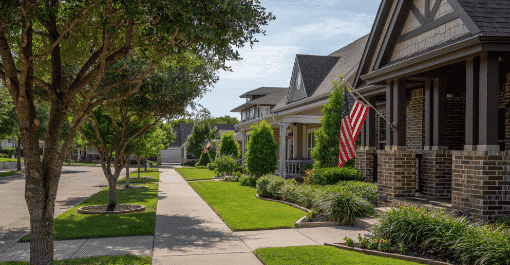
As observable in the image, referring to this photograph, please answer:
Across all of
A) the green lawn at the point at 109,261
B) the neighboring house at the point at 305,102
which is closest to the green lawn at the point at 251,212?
the green lawn at the point at 109,261

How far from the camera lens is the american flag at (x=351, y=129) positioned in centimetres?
1099

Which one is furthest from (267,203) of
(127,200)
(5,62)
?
(5,62)

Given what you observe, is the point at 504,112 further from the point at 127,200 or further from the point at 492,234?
the point at 127,200

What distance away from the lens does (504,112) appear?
32.5 ft

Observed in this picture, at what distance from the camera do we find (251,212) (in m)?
12.2

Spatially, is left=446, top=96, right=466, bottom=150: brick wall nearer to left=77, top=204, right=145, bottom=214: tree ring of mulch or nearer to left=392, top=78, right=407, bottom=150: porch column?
left=392, top=78, right=407, bottom=150: porch column

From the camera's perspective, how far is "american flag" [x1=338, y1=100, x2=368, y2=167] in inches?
433

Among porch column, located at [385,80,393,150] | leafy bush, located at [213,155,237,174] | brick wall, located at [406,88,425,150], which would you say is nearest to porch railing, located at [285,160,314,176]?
leafy bush, located at [213,155,237,174]

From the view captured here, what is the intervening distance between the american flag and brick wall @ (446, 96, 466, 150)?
238cm

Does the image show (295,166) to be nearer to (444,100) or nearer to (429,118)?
(429,118)

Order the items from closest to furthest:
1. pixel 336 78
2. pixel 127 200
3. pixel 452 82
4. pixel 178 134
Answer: pixel 452 82 < pixel 127 200 < pixel 336 78 < pixel 178 134

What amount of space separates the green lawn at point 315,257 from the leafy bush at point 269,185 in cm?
760

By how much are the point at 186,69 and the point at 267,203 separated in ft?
17.5

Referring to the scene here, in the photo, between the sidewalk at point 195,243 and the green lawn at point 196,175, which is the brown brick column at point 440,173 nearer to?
the sidewalk at point 195,243
